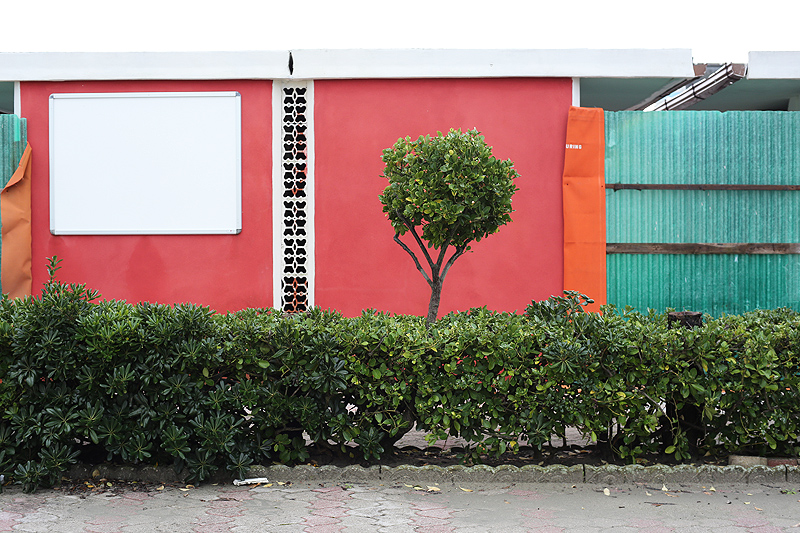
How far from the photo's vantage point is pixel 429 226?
5.43m

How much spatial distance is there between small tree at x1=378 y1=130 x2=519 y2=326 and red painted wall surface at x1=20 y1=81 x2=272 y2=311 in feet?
9.32

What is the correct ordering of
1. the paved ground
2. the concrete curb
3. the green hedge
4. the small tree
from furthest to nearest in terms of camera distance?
the small tree
the concrete curb
the green hedge
the paved ground

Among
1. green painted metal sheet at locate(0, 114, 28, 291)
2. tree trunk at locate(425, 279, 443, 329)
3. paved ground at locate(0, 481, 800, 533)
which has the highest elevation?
green painted metal sheet at locate(0, 114, 28, 291)

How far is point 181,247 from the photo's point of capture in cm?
789

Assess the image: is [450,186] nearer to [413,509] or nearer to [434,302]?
[434,302]

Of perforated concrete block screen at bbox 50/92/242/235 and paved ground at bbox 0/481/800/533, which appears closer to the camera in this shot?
paved ground at bbox 0/481/800/533

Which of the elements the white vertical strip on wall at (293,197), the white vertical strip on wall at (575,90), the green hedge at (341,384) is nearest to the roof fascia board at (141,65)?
the white vertical strip on wall at (293,197)

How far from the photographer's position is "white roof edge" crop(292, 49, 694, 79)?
7750 millimetres

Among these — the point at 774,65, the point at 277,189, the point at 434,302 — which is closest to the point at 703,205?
the point at 774,65

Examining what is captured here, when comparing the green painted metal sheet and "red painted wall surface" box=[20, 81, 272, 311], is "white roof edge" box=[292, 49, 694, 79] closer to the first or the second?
"red painted wall surface" box=[20, 81, 272, 311]

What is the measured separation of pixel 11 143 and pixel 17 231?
42.3 inches

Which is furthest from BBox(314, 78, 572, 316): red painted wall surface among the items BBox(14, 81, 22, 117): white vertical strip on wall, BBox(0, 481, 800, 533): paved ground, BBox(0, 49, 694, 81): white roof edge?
BBox(14, 81, 22, 117): white vertical strip on wall

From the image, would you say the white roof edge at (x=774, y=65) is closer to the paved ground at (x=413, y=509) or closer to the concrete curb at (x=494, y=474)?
the concrete curb at (x=494, y=474)

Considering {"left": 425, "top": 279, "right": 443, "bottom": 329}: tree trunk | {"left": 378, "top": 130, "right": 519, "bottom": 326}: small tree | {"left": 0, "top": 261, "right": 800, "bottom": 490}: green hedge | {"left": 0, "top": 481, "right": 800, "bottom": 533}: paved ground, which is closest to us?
{"left": 0, "top": 481, "right": 800, "bottom": 533}: paved ground
